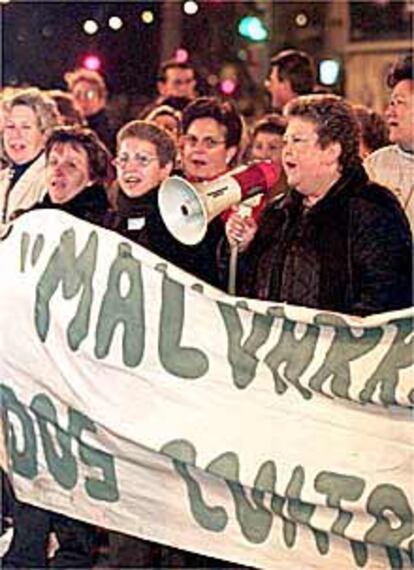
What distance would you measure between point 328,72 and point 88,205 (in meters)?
3.12

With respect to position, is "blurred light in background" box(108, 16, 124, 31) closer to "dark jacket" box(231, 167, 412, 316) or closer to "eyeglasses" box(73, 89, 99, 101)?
"eyeglasses" box(73, 89, 99, 101)

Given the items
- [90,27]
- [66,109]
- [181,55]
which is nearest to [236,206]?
[66,109]

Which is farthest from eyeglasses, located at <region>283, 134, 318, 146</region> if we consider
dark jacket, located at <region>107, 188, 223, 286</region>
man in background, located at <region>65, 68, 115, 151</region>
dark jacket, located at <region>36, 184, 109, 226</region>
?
man in background, located at <region>65, 68, 115, 151</region>

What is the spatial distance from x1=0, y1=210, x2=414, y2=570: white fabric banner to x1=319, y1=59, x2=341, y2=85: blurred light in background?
293 centimetres

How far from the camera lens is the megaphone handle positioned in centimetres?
417

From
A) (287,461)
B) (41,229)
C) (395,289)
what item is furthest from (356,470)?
(41,229)

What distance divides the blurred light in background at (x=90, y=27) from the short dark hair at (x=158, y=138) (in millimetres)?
1176

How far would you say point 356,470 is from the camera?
152 inches

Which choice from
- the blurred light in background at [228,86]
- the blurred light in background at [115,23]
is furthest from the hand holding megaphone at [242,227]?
the blurred light in background at [228,86]

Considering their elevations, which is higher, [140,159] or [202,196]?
[140,159]

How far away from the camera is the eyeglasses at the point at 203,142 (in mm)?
4555

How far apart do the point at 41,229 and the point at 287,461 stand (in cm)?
97

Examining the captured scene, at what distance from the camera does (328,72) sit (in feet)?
24.0

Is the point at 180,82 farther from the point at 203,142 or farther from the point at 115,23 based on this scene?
the point at 203,142
